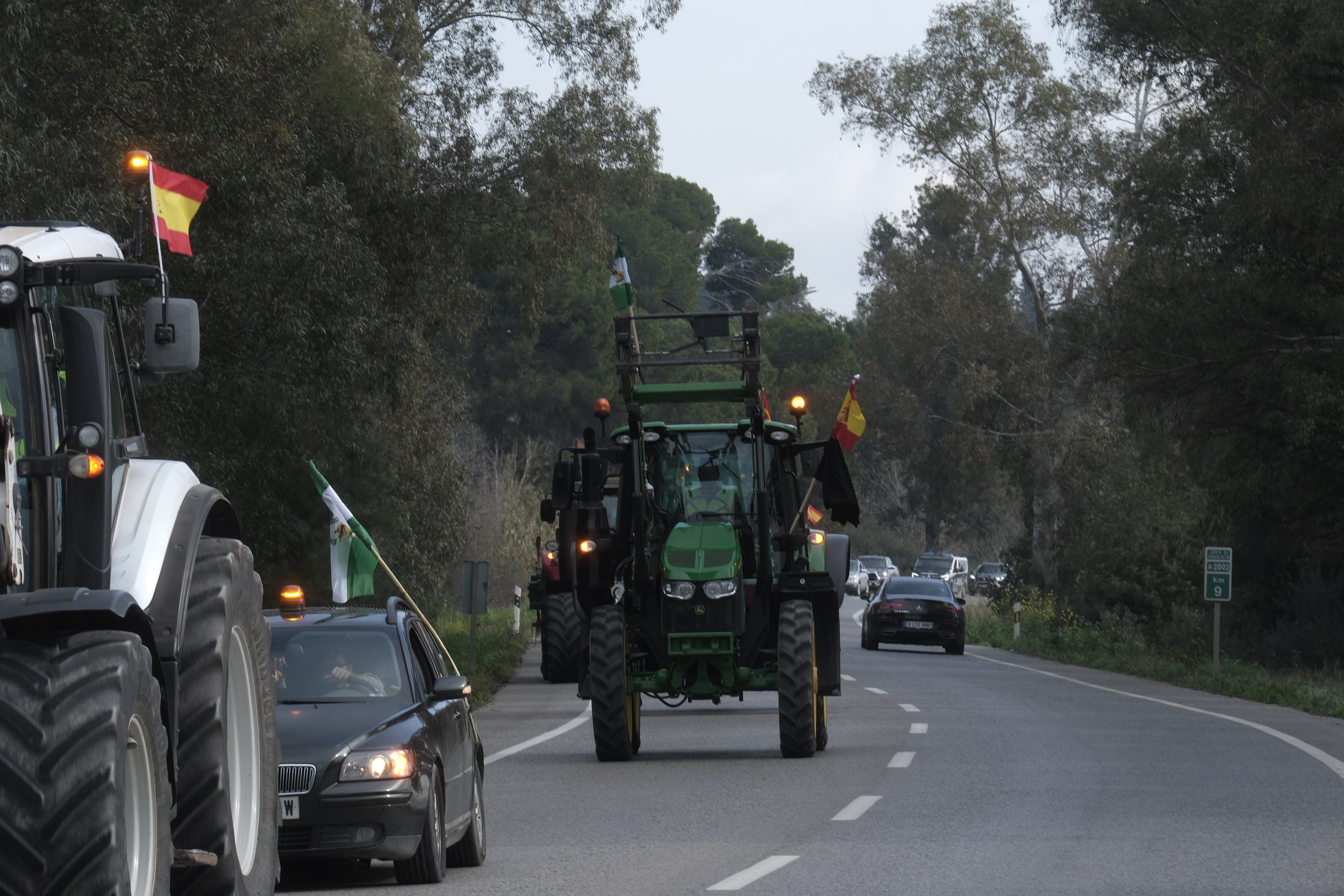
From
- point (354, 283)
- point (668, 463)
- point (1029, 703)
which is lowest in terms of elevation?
point (1029, 703)

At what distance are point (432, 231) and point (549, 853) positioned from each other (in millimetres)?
19534

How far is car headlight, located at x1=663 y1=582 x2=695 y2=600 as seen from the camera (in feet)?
57.8

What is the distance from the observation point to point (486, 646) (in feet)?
114

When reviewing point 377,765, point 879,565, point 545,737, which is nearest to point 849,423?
point 545,737

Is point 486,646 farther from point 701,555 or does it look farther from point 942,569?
point 942,569

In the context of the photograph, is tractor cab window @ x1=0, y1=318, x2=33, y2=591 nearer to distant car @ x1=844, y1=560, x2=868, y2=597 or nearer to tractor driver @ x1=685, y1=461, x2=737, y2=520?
tractor driver @ x1=685, y1=461, x2=737, y2=520

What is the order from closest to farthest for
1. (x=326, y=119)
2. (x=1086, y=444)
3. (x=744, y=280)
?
1. (x=326, y=119)
2. (x=1086, y=444)
3. (x=744, y=280)

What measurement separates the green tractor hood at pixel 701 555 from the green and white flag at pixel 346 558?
2.99 metres

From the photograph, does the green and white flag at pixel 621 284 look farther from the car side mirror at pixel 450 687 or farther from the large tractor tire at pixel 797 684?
the car side mirror at pixel 450 687

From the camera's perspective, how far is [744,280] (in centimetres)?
10081

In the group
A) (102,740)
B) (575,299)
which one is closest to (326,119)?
(102,740)

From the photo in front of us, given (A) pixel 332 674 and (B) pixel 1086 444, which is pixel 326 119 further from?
(B) pixel 1086 444

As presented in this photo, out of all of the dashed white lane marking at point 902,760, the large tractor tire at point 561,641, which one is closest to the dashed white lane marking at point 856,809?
the dashed white lane marking at point 902,760

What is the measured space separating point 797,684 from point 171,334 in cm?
1086
